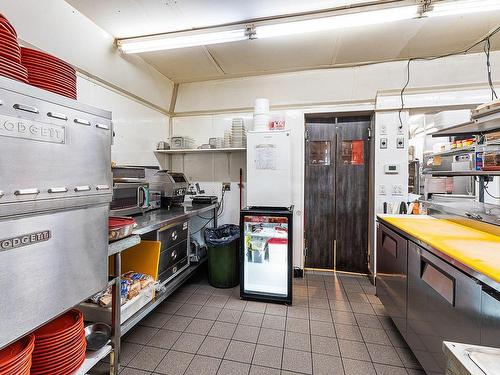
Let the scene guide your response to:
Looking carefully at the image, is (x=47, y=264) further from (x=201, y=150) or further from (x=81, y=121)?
(x=201, y=150)

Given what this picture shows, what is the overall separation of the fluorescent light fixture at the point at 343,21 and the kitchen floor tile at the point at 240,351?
2.86m

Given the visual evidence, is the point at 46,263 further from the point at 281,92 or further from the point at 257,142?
the point at 281,92

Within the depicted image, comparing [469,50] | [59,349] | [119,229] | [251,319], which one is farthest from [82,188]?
[469,50]

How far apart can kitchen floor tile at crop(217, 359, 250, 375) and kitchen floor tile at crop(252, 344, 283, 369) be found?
91 mm

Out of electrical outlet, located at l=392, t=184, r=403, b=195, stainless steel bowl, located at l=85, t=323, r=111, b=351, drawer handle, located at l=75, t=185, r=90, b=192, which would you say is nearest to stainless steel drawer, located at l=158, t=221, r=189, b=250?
stainless steel bowl, located at l=85, t=323, r=111, b=351

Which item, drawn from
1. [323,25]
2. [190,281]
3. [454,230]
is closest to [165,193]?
[190,281]

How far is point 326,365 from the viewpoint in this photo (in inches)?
73.0

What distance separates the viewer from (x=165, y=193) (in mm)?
3279

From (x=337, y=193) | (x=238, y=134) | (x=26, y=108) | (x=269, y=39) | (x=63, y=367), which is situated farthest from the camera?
(x=337, y=193)

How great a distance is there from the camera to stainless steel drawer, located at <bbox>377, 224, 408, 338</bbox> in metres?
1.94

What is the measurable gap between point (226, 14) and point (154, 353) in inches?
119

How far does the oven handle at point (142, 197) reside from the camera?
2621mm

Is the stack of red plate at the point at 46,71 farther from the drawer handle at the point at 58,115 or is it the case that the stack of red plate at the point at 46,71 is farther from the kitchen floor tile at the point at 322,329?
the kitchen floor tile at the point at 322,329

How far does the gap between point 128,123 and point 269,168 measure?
1907mm
